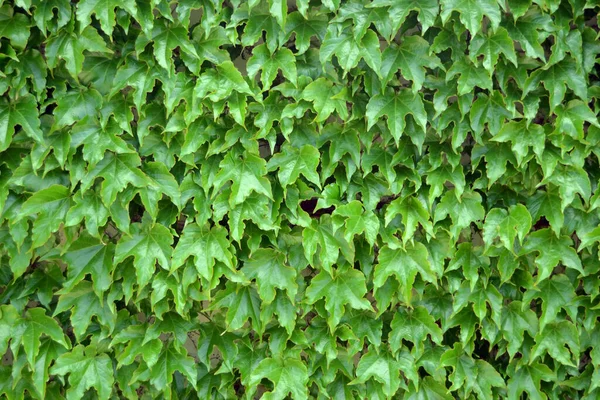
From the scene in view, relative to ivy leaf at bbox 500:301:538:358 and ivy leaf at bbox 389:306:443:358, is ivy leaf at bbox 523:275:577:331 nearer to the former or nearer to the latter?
ivy leaf at bbox 500:301:538:358

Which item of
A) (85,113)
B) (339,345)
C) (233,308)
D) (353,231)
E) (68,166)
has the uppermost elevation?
(85,113)

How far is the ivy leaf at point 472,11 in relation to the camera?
2.13 meters

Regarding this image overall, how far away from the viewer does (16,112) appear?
2209 mm

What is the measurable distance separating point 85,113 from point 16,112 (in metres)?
0.23

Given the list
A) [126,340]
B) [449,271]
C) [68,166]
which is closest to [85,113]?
[68,166]

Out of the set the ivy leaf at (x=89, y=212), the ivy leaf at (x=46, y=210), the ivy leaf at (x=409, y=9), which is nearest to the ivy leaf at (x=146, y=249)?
the ivy leaf at (x=89, y=212)

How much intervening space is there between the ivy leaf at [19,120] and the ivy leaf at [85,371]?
0.77 meters

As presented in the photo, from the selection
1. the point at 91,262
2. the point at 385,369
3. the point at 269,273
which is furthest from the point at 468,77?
the point at 91,262

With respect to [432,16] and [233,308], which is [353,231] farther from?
[432,16]

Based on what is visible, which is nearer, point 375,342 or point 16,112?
point 16,112

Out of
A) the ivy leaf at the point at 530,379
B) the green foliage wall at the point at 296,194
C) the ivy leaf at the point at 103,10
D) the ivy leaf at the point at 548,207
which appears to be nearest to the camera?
the ivy leaf at the point at 103,10

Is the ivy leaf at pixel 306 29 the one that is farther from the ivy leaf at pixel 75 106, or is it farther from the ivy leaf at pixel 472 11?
the ivy leaf at pixel 75 106

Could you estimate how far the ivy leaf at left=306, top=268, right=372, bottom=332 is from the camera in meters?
2.33

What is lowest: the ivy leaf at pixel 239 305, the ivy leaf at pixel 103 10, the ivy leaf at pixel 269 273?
the ivy leaf at pixel 239 305
